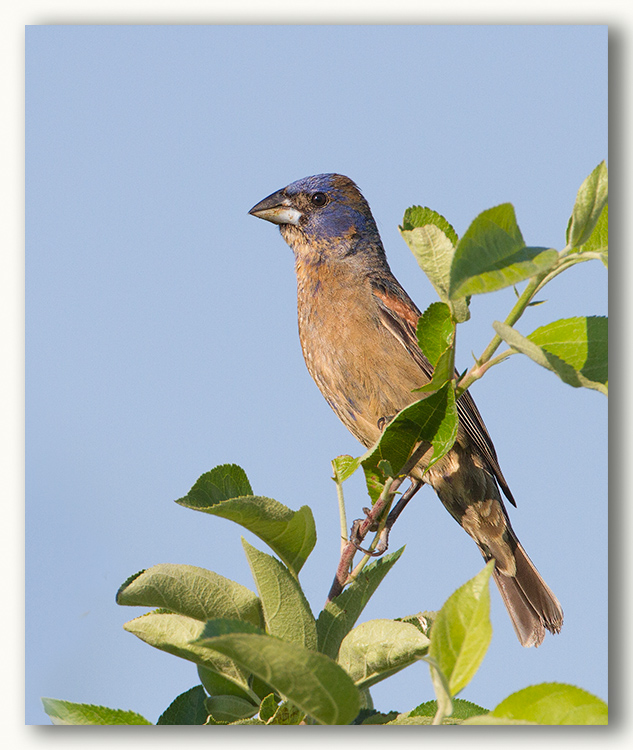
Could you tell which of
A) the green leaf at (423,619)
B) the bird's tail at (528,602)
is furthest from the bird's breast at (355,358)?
the green leaf at (423,619)

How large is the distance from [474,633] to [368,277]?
212 cm

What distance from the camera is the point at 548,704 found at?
132 cm

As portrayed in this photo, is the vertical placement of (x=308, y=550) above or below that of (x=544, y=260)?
below

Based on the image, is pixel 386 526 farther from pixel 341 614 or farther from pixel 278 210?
pixel 278 210

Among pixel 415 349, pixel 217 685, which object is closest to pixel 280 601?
pixel 217 685

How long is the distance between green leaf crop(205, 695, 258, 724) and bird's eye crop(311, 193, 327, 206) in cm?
229

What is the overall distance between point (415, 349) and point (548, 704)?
1768 mm

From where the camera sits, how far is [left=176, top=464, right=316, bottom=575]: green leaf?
1516mm

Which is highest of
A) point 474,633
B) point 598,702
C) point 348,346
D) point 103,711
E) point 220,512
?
point 348,346

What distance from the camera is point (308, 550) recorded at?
1615 millimetres

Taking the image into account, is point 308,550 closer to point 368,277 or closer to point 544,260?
point 544,260
